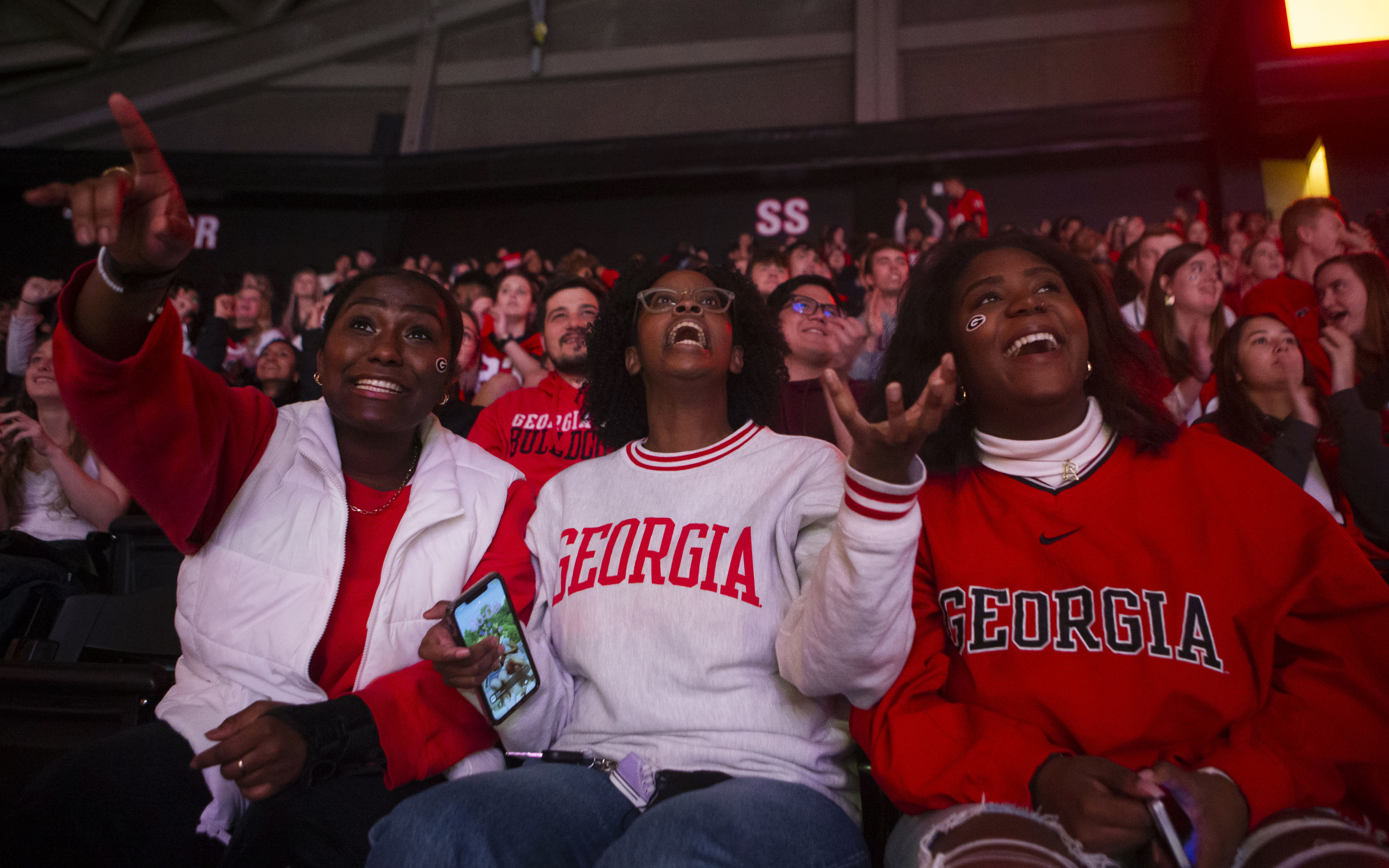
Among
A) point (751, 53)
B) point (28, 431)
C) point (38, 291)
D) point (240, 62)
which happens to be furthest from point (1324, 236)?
point (240, 62)

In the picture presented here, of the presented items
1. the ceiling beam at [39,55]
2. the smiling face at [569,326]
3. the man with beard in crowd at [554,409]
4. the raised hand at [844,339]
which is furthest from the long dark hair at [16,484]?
the ceiling beam at [39,55]

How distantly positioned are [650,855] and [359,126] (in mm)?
10575

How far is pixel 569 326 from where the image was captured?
3.26 m

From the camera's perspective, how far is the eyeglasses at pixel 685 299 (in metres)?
1.93

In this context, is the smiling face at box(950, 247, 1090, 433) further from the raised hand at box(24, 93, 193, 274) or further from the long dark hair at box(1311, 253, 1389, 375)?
the long dark hair at box(1311, 253, 1389, 375)

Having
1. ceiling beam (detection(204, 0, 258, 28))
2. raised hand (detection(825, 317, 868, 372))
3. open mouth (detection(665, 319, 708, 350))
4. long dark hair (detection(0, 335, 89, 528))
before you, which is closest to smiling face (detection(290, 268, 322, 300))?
long dark hair (detection(0, 335, 89, 528))

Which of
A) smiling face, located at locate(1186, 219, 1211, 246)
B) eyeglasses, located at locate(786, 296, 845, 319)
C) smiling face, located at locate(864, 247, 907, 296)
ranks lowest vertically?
eyeglasses, located at locate(786, 296, 845, 319)

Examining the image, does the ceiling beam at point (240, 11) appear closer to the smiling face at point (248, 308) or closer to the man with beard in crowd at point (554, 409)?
the smiling face at point (248, 308)

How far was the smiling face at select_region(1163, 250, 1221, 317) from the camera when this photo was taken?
3574 mm

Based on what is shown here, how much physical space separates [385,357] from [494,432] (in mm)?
1204

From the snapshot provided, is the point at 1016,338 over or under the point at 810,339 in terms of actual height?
under

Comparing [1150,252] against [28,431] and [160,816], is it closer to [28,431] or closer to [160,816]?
[160,816]

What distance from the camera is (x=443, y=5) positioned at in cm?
995

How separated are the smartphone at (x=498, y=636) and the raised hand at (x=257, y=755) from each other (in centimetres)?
29
